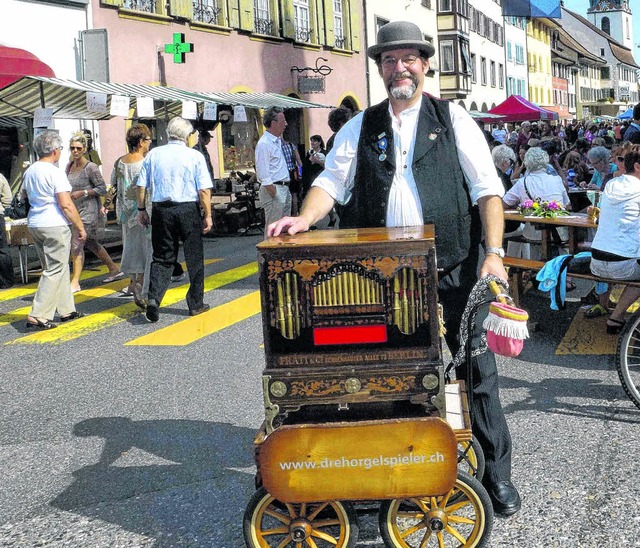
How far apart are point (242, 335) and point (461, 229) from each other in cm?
455

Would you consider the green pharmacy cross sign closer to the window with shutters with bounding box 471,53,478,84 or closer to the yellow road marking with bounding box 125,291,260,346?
the yellow road marking with bounding box 125,291,260,346

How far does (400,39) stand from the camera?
3.79m

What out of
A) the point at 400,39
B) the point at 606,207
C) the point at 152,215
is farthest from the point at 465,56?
the point at 400,39

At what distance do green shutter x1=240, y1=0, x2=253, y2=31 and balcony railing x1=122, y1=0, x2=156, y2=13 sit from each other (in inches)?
159

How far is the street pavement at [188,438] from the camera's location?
4145 millimetres

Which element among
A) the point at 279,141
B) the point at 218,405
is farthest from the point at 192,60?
the point at 218,405

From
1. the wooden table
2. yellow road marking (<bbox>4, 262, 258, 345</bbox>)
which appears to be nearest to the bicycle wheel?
the wooden table

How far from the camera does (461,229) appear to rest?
3920 millimetres

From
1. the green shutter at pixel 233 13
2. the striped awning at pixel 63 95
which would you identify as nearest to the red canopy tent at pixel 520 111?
the green shutter at pixel 233 13

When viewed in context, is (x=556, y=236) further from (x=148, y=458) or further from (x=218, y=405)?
(x=148, y=458)

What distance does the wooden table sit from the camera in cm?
832

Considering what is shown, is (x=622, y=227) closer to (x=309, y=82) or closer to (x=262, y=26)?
(x=262, y=26)

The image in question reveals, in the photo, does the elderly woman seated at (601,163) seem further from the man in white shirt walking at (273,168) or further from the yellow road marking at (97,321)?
the yellow road marking at (97,321)

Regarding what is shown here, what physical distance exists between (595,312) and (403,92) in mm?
5220
